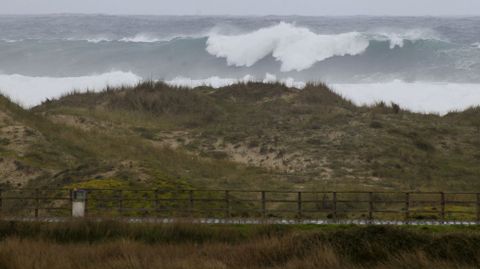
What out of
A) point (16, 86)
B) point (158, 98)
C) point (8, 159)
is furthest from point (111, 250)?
point (16, 86)

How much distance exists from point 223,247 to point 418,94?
48.6m

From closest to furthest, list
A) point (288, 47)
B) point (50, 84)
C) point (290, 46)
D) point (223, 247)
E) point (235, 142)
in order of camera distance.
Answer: point (223, 247)
point (235, 142)
point (50, 84)
point (288, 47)
point (290, 46)

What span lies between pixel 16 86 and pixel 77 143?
35.8m

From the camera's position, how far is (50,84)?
72562 mm

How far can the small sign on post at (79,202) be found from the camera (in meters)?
24.1

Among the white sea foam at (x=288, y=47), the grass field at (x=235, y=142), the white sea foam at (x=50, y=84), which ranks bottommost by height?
the grass field at (x=235, y=142)

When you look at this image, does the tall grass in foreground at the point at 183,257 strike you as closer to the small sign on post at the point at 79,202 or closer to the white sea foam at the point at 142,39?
the small sign on post at the point at 79,202

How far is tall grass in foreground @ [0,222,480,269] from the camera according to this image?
663 inches

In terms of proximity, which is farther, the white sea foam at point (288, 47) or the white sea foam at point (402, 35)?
the white sea foam at point (402, 35)

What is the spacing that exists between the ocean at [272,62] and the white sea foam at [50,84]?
9 cm

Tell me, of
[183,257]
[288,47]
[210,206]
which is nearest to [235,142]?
[210,206]

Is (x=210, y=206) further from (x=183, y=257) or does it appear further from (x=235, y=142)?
(x=235, y=142)

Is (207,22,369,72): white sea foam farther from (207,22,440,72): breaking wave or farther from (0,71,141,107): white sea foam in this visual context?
(0,71,141,107): white sea foam

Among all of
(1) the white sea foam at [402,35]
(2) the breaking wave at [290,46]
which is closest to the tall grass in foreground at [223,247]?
(2) the breaking wave at [290,46]
